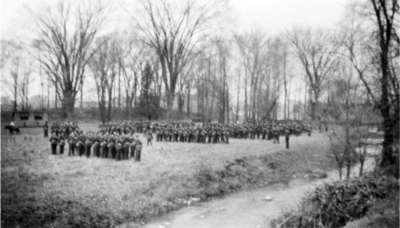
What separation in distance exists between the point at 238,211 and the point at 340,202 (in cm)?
344

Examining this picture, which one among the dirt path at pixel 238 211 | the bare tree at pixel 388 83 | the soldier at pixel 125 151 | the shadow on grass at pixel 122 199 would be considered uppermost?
the bare tree at pixel 388 83

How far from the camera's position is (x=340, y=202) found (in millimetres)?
9961

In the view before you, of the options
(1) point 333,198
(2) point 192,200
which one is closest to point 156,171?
(2) point 192,200

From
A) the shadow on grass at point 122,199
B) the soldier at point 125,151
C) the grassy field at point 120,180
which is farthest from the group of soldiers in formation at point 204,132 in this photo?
the shadow on grass at point 122,199

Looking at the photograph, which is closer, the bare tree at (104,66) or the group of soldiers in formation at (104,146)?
the group of soldiers in formation at (104,146)

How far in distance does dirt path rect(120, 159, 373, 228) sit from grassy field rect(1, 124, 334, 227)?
0.68 m

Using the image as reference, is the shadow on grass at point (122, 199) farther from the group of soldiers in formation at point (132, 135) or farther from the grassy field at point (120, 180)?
the group of soldiers in formation at point (132, 135)

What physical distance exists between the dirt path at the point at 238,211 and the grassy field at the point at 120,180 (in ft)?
2.23

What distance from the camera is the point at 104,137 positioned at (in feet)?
54.7

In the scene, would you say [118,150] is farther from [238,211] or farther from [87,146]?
[238,211]

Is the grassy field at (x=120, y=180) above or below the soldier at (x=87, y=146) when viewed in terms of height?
below

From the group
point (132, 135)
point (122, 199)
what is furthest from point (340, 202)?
point (132, 135)

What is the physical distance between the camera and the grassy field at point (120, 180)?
32.0 ft

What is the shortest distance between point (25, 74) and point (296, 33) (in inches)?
1639
